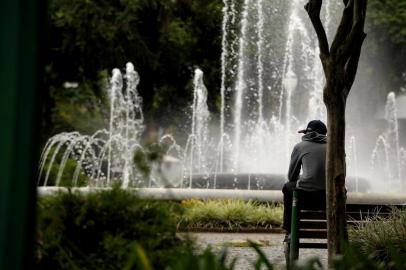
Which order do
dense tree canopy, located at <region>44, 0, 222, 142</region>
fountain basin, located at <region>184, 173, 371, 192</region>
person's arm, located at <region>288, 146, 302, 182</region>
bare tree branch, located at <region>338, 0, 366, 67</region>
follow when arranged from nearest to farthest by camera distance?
bare tree branch, located at <region>338, 0, 366, 67</region>, person's arm, located at <region>288, 146, 302, 182</region>, fountain basin, located at <region>184, 173, 371, 192</region>, dense tree canopy, located at <region>44, 0, 222, 142</region>

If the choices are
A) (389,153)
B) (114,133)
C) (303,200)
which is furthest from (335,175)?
(389,153)

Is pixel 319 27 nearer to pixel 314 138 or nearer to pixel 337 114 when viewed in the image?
pixel 337 114

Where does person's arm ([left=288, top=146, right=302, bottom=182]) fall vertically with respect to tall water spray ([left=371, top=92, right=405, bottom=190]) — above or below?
below

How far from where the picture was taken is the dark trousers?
315 inches

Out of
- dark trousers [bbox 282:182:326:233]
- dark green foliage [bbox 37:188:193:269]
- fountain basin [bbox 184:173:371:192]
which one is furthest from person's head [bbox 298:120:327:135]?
fountain basin [bbox 184:173:371:192]

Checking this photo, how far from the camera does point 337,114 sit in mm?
7129

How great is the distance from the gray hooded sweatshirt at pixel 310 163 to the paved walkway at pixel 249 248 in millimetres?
722

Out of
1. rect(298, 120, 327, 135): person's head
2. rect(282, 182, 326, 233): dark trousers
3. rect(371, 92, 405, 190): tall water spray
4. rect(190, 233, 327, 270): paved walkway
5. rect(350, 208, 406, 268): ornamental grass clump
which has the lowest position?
rect(190, 233, 327, 270): paved walkway

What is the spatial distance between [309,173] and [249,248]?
2.45m

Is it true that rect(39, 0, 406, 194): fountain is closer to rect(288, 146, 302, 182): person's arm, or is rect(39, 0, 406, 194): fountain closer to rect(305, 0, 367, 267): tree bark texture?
rect(288, 146, 302, 182): person's arm

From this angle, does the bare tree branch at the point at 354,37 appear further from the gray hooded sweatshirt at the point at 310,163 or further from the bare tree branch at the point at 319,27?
the gray hooded sweatshirt at the point at 310,163

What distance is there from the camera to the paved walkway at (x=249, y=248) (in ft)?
28.4

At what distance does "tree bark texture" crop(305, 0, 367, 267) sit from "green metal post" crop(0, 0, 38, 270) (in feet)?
16.0

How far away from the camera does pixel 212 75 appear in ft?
110
